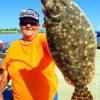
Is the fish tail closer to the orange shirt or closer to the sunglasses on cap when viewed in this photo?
the orange shirt

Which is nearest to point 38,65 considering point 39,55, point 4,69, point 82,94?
point 39,55

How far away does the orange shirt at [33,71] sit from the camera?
5449 mm

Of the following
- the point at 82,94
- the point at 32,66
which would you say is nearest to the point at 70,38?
the point at 82,94

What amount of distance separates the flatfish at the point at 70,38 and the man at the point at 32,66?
1234 millimetres

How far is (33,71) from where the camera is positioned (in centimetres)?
544

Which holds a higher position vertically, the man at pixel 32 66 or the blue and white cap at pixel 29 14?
the blue and white cap at pixel 29 14

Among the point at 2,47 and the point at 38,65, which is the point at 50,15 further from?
the point at 2,47

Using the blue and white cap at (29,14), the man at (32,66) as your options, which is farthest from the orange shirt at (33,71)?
the blue and white cap at (29,14)

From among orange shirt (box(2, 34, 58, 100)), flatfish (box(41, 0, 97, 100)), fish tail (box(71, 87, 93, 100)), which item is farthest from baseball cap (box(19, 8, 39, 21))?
fish tail (box(71, 87, 93, 100))

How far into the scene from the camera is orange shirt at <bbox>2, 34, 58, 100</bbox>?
545 cm

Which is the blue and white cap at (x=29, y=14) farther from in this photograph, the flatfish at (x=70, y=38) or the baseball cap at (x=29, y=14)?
the flatfish at (x=70, y=38)

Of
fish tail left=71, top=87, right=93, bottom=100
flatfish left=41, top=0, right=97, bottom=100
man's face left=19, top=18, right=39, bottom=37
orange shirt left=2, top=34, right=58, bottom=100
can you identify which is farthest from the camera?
orange shirt left=2, top=34, right=58, bottom=100

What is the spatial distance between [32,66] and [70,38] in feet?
4.87

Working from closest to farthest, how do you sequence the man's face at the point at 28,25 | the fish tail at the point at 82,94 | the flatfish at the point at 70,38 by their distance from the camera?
the flatfish at the point at 70,38, the fish tail at the point at 82,94, the man's face at the point at 28,25
